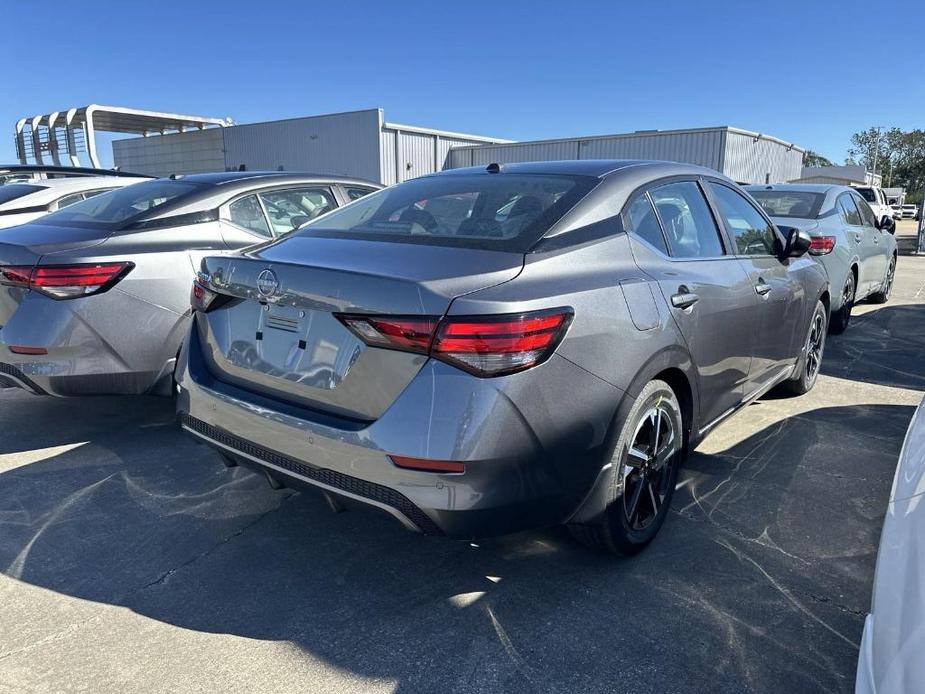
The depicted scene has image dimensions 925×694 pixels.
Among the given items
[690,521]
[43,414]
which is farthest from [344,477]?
[43,414]

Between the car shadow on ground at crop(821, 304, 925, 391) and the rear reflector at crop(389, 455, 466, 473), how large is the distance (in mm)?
4635

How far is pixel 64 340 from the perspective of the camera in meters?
3.48

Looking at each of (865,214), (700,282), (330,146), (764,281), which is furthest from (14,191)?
(330,146)

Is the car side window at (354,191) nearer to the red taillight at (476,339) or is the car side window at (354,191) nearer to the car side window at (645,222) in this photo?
the car side window at (645,222)

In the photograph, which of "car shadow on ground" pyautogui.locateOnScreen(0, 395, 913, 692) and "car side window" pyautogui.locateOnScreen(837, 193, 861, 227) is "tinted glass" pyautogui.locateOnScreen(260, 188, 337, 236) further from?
"car side window" pyautogui.locateOnScreen(837, 193, 861, 227)

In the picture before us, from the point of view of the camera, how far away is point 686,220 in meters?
3.16

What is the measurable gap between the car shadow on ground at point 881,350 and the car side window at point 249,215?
4595 mm

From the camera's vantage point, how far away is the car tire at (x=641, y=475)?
8.09 ft

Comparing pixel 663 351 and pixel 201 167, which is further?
pixel 201 167

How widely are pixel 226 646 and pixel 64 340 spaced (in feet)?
6.75

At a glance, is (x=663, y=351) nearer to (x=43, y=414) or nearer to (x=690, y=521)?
(x=690, y=521)

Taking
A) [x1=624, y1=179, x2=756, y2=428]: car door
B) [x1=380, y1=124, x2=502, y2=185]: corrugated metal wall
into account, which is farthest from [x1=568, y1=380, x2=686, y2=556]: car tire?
[x1=380, y1=124, x2=502, y2=185]: corrugated metal wall

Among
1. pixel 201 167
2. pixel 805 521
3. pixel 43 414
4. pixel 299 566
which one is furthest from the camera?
pixel 201 167

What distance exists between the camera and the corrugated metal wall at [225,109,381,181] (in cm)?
2402
